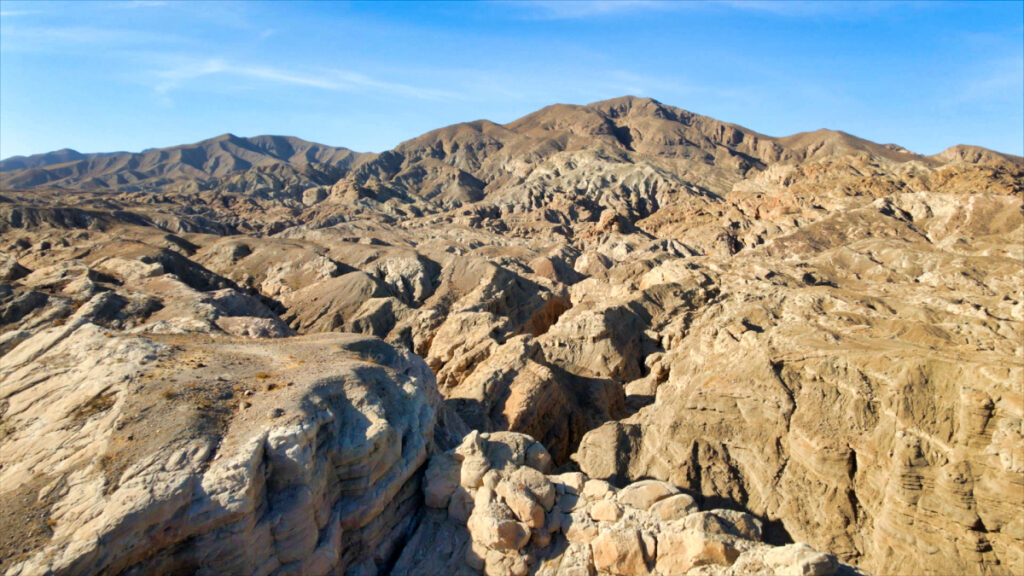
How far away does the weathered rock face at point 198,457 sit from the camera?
9062mm

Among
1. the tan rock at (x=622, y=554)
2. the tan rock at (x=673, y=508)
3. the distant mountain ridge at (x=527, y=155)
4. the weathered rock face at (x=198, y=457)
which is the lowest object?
the tan rock at (x=622, y=554)

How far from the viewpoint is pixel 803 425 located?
632 inches

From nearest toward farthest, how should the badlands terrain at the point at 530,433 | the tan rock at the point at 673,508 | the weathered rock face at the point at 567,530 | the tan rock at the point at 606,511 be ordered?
the badlands terrain at the point at 530,433
the weathered rock face at the point at 567,530
the tan rock at the point at 673,508
the tan rock at the point at 606,511

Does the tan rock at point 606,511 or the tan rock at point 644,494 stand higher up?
the tan rock at point 644,494

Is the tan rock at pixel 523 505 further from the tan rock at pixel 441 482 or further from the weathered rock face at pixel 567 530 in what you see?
the tan rock at pixel 441 482

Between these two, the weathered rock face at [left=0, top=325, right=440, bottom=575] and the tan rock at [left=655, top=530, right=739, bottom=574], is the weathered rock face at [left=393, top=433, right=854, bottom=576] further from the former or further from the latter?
the weathered rock face at [left=0, top=325, right=440, bottom=575]

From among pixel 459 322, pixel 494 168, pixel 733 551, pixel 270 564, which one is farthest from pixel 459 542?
pixel 494 168

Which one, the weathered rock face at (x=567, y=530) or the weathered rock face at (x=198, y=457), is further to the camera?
the weathered rock face at (x=567, y=530)

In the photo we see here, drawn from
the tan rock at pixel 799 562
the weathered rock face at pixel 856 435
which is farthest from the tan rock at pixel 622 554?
the weathered rock face at pixel 856 435

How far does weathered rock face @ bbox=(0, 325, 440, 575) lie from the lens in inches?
357

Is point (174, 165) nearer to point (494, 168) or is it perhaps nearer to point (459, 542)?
point (494, 168)

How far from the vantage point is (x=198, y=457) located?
33.8 ft

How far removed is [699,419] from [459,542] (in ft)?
29.6

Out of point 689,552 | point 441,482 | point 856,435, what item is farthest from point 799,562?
point 441,482
